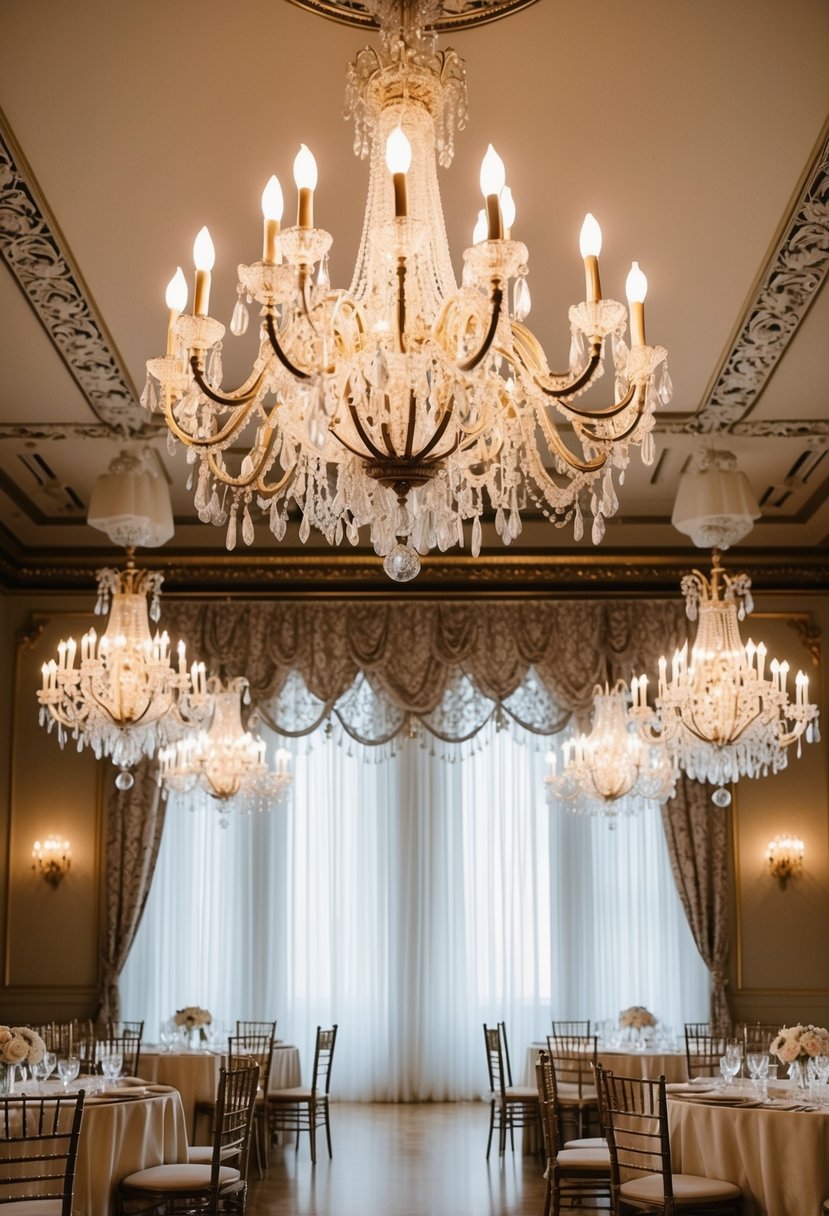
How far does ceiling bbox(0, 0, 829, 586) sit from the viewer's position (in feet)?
16.8

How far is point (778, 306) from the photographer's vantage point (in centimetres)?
731

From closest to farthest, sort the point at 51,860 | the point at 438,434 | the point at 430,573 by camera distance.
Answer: the point at 438,434
the point at 51,860
the point at 430,573

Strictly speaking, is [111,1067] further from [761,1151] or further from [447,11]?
[447,11]

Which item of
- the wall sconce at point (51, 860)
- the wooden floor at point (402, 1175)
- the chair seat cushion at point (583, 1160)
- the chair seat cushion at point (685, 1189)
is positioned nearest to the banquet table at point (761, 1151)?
the chair seat cushion at point (685, 1189)

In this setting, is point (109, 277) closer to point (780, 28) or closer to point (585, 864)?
point (780, 28)

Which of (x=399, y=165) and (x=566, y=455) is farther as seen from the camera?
(x=566, y=455)

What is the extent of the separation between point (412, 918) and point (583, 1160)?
558 cm

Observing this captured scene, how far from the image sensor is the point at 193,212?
6.40 metres

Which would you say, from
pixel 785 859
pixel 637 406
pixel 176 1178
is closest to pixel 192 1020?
pixel 176 1178

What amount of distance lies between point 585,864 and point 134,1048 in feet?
15.3

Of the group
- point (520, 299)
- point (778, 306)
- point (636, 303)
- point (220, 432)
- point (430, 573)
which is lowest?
point (220, 432)

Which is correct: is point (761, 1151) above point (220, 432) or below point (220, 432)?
below

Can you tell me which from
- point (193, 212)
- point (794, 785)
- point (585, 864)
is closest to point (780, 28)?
point (193, 212)

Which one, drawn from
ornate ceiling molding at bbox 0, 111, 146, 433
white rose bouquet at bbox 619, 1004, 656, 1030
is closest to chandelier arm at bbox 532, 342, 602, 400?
ornate ceiling molding at bbox 0, 111, 146, 433
